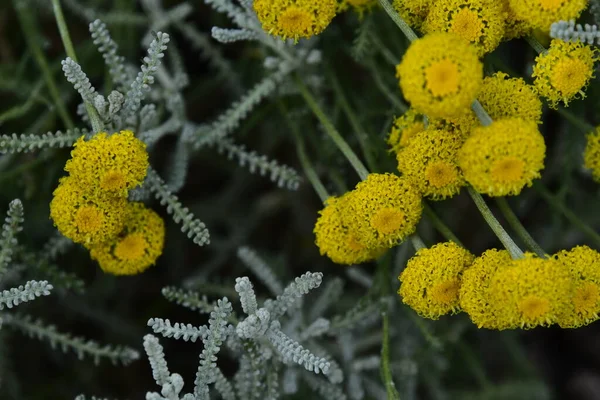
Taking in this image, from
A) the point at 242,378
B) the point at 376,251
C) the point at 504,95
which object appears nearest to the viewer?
the point at 504,95

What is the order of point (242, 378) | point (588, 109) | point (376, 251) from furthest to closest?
point (588, 109) < point (242, 378) < point (376, 251)

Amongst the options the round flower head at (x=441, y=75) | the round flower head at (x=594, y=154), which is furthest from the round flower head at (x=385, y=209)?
the round flower head at (x=594, y=154)

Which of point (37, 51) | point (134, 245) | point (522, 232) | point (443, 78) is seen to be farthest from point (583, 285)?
point (37, 51)

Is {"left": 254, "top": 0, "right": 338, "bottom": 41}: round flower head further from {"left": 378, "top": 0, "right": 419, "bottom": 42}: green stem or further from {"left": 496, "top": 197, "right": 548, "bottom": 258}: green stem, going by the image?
{"left": 496, "top": 197, "right": 548, "bottom": 258}: green stem

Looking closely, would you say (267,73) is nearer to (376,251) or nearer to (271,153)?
(271,153)

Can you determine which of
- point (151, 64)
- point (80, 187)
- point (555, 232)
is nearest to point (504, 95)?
point (151, 64)

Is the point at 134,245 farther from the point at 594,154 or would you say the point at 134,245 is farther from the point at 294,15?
the point at 594,154
